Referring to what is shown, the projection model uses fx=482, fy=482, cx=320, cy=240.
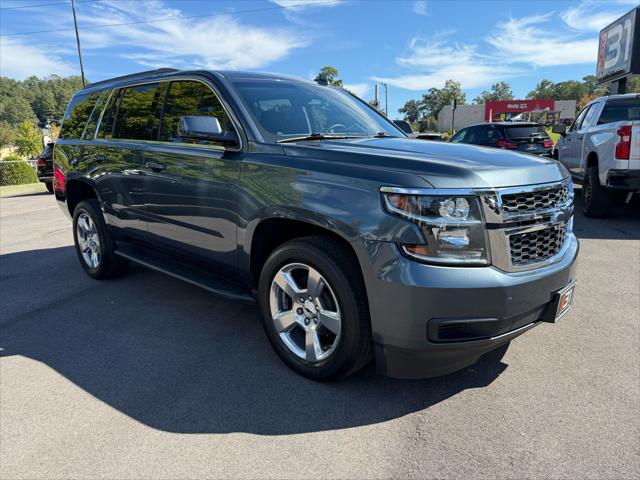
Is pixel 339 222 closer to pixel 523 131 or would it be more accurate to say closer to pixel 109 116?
pixel 109 116

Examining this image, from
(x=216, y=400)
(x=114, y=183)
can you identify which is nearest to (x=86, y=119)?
(x=114, y=183)

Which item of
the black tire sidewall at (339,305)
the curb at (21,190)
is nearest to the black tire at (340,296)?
the black tire sidewall at (339,305)

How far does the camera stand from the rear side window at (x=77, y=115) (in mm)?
→ 5215

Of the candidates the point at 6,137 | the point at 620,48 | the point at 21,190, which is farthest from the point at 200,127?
the point at 6,137

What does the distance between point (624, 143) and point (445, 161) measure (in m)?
5.95

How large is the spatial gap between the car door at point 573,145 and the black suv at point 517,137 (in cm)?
92

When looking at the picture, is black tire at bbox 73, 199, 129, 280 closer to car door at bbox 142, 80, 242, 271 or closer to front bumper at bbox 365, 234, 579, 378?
car door at bbox 142, 80, 242, 271

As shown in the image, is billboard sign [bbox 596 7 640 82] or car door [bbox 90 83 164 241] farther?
billboard sign [bbox 596 7 640 82]

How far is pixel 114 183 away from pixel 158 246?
848 millimetres

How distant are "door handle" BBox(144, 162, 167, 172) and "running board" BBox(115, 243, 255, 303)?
0.77 m

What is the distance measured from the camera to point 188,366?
3.29m

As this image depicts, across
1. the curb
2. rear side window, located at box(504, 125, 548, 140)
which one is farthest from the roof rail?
the curb

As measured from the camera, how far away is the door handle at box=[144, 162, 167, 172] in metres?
3.86

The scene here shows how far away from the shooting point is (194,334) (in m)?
3.80
